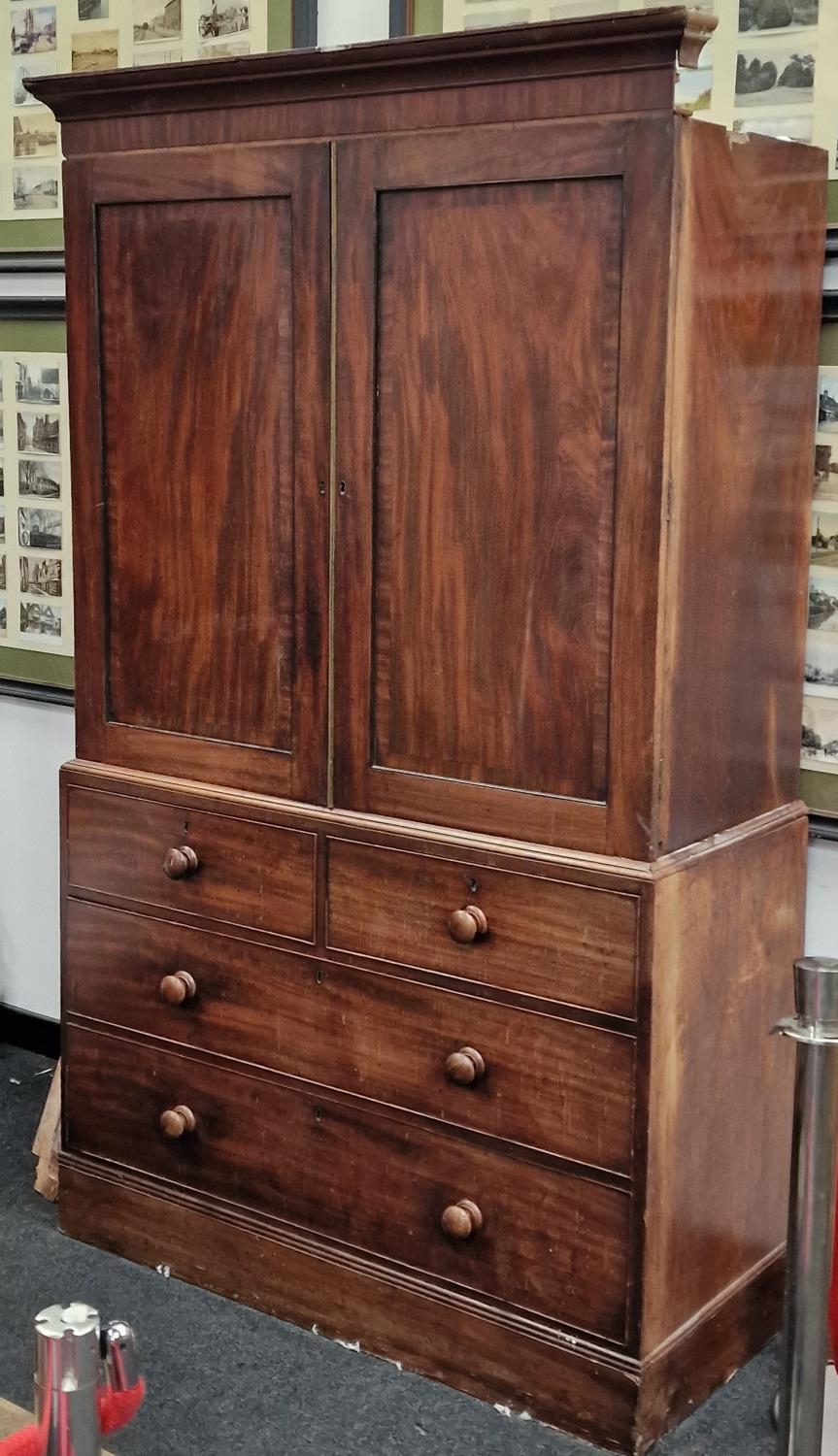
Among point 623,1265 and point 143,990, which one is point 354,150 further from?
point 623,1265

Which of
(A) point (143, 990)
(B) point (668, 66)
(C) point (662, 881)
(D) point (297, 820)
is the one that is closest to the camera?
(B) point (668, 66)

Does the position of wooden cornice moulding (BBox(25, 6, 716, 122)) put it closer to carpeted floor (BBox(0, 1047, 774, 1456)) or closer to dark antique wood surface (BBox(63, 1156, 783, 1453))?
dark antique wood surface (BBox(63, 1156, 783, 1453))

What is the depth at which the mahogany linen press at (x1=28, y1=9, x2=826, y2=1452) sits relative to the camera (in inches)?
95.6

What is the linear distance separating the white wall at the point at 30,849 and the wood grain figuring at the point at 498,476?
1.52 metres

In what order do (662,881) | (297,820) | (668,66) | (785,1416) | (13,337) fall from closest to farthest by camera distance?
(785,1416)
(668,66)
(662,881)
(297,820)
(13,337)

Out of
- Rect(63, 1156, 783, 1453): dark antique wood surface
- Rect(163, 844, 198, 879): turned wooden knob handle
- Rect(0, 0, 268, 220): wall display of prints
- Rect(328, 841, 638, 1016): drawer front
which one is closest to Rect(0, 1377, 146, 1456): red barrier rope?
Rect(328, 841, 638, 1016): drawer front

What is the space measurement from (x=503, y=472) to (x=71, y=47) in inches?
72.7

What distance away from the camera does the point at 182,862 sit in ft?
9.66

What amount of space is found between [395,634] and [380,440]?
0.30 metres

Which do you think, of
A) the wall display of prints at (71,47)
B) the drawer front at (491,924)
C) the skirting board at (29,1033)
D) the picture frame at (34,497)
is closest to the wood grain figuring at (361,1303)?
the drawer front at (491,924)

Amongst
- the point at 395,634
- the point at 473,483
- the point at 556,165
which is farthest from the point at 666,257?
the point at 395,634

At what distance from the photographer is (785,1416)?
160cm

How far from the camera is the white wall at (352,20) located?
3.26 meters

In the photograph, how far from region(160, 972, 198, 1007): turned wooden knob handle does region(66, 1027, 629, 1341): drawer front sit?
121 mm
